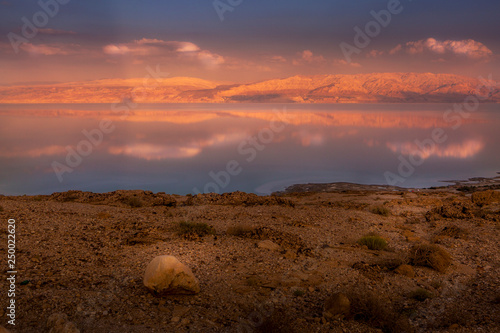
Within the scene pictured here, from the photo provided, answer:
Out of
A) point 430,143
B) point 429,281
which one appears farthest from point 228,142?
point 429,281

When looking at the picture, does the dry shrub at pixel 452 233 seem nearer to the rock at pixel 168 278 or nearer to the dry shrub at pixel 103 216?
the rock at pixel 168 278

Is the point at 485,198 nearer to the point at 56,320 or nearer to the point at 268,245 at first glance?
the point at 268,245

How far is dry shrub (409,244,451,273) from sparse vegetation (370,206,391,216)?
4.21 meters

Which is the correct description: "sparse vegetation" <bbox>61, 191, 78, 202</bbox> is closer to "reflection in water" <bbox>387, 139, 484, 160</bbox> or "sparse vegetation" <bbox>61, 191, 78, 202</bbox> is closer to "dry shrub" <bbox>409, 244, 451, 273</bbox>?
"dry shrub" <bbox>409, 244, 451, 273</bbox>

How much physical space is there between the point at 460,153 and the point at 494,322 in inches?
1333

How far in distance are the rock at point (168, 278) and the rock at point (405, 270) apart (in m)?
3.71

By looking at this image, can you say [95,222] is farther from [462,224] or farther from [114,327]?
[462,224]

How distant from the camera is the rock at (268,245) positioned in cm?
762

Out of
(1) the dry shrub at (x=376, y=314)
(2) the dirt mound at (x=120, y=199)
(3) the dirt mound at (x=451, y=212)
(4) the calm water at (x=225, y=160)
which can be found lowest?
(1) the dry shrub at (x=376, y=314)

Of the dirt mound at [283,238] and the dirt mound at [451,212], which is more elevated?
the dirt mound at [451,212]

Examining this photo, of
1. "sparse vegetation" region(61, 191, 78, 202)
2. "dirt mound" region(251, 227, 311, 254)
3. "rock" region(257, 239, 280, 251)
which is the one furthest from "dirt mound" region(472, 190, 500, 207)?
"sparse vegetation" region(61, 191, 78, 202)

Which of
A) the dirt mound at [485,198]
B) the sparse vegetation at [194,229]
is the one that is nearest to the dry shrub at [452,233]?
the dirt mound at [485,198]

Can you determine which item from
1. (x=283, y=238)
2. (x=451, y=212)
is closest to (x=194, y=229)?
(x=283, y=238)

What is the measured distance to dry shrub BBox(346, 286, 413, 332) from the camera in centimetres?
486
